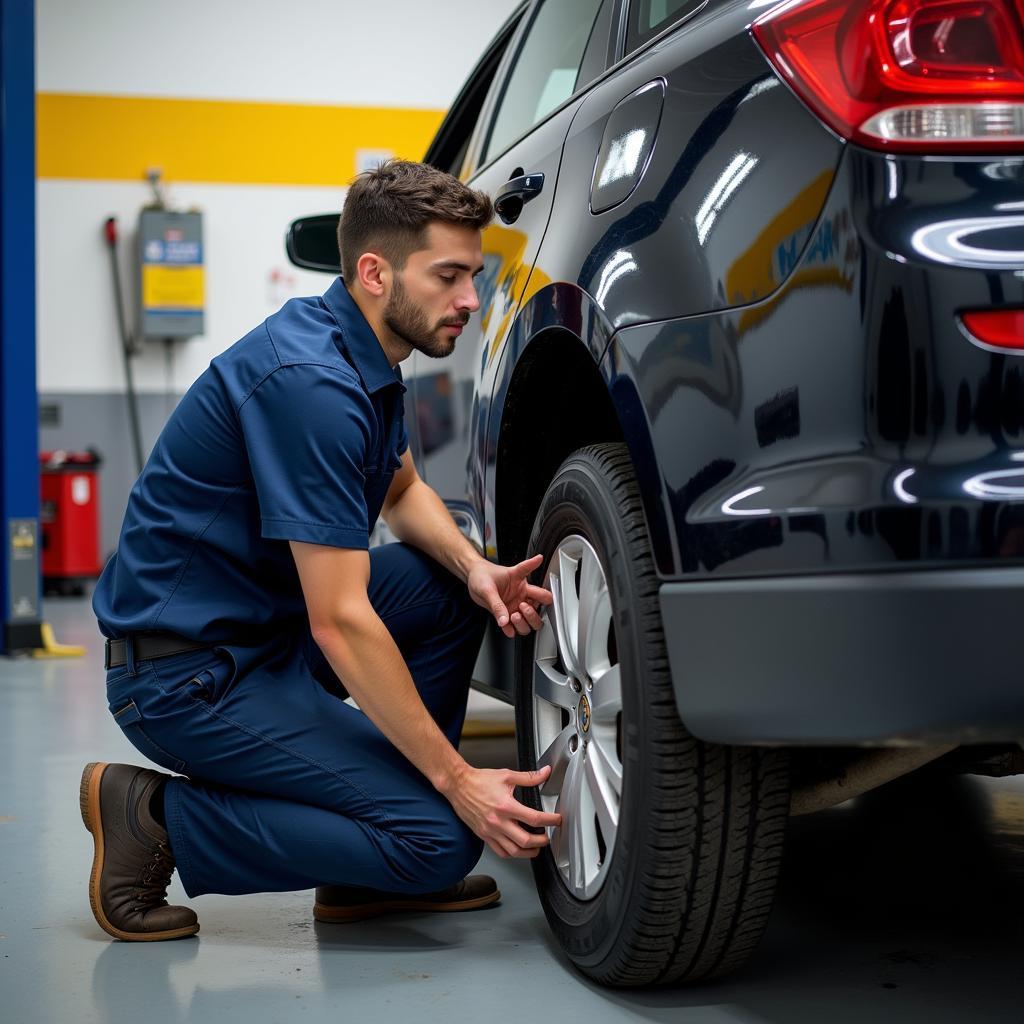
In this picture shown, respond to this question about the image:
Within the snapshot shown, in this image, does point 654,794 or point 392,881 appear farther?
point 392,881

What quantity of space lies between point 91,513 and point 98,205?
218 centimetres

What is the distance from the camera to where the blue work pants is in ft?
5.58

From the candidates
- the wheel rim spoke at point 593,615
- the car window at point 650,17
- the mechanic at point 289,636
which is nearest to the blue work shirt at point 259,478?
the mechanic at point 289,636

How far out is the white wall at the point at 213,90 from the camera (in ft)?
28.7

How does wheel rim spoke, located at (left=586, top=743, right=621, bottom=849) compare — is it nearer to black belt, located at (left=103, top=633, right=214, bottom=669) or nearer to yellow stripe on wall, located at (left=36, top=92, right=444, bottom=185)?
black belt, located at (left=103, top=633, right=214, bottom=669)

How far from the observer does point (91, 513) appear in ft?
26.3

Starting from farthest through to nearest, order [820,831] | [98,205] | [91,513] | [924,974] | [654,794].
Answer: [98,205] → [91,513] → [820,831] → [924,974] → [654,794]

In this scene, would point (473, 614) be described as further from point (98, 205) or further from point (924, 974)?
point (98, 205)

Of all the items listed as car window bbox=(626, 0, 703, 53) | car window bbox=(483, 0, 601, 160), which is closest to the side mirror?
car window bbox=(483, 0, 601, 160)

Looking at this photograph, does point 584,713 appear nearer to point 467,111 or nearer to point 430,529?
point 430,529

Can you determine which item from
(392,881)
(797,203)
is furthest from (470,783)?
(797,203)

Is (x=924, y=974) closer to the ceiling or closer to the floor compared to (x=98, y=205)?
closer to the floor

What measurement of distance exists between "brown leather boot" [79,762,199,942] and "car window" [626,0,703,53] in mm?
1145

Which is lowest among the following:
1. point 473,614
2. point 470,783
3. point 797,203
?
point 470,783
